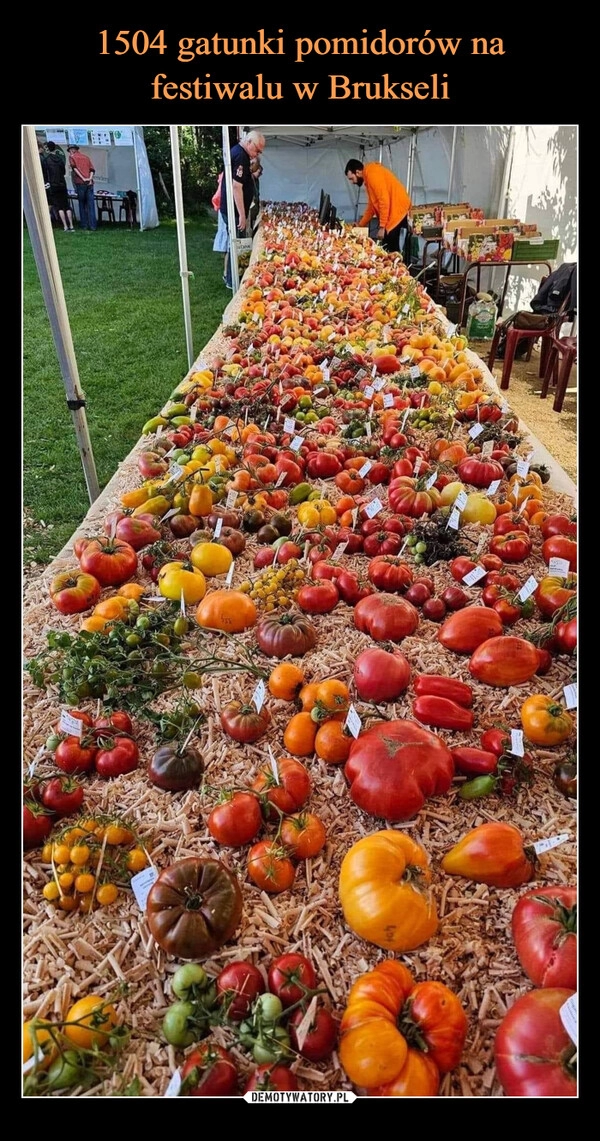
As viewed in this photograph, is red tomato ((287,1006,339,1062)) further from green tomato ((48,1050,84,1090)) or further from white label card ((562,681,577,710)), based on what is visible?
white label card ((562,681,577,710))

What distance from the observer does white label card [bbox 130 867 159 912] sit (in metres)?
1.82

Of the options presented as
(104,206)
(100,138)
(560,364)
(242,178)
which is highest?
(100,138)

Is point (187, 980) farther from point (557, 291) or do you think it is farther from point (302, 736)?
point (557, 291)

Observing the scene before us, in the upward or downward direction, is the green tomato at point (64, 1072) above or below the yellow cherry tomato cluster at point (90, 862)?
below

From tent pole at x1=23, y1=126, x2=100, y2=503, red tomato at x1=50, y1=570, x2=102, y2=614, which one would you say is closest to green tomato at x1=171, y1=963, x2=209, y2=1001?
red tomato at x1=50, y1=570, x2=102, y2=614

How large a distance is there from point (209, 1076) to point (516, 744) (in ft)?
4.03

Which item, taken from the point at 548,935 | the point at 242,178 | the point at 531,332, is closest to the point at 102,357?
the point at 242,178

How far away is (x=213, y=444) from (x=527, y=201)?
32.9 ft

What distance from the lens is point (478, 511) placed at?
3.71m

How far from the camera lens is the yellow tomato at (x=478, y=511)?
3703 mm

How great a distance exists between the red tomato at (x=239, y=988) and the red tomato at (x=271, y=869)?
0.25 m

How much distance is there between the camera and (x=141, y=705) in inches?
98.2

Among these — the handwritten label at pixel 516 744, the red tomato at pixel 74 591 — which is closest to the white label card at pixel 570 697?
the handwritten label at pixel 516 744

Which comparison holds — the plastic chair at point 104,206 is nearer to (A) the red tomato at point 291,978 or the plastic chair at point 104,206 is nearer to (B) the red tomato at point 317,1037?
(A) the red tomato at point 291,978
